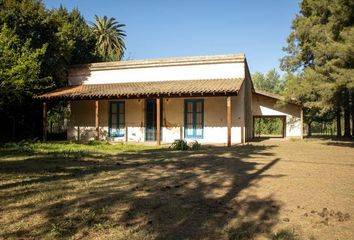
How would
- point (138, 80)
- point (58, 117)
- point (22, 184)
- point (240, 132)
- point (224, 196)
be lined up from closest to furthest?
1. point (224, 196)
2. point (22, 184)
3. point (240, 132)
4. point (138, 80)
5. point (58, 117)

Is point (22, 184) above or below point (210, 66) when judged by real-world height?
below

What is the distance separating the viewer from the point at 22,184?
6461 millimetres

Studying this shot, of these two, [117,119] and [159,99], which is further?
[117,119]

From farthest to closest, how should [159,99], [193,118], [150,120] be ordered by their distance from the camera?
1. [150,120]
2. [193,118]
3. [159,99]

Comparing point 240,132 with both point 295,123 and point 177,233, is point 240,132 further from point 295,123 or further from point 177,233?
point 177,233

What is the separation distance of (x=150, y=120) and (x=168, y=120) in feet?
3.73

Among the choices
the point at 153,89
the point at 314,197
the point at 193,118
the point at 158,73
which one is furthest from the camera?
the point at 158,73

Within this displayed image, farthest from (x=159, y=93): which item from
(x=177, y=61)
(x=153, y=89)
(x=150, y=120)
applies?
(x=177, y=61)

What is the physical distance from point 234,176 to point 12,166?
5639mm

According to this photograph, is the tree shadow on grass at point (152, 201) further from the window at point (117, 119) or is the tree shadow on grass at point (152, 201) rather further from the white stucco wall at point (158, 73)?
the window at point (117, 119)

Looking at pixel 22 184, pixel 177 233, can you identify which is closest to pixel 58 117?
pixel 22 184

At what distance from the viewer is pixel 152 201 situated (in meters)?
5.36

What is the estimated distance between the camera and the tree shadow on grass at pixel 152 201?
421cm

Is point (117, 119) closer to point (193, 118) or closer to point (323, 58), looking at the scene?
point (193, 118)
